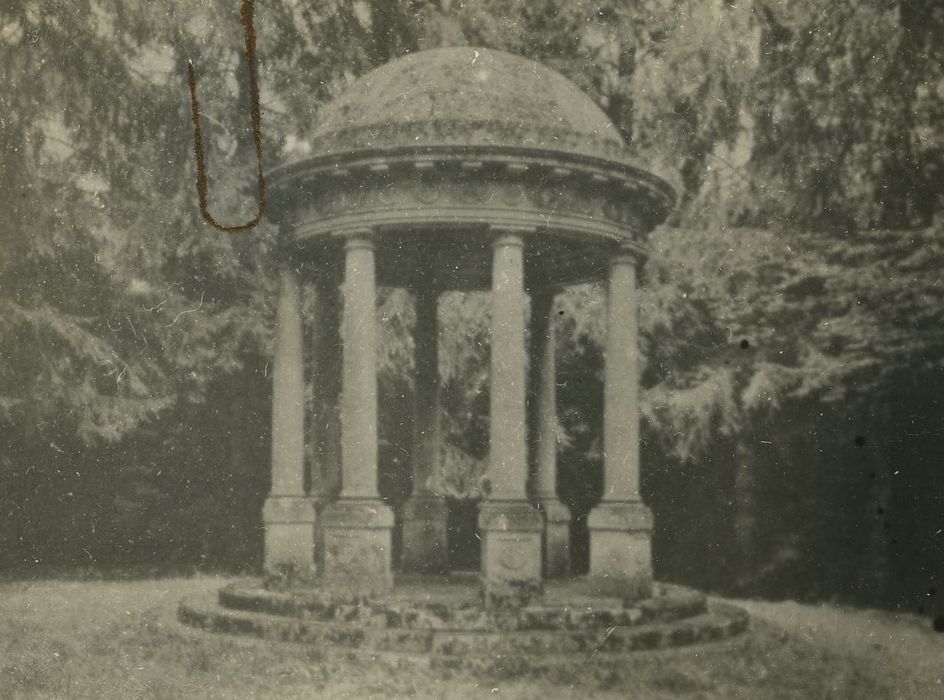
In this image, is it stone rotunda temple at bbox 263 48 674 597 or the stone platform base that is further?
stone rotunda temple at bbox 263 48 674 597

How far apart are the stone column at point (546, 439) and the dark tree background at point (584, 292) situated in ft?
8.28

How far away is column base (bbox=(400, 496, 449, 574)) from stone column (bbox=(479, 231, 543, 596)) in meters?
4.57

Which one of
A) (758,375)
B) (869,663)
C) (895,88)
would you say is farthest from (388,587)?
(895,88)

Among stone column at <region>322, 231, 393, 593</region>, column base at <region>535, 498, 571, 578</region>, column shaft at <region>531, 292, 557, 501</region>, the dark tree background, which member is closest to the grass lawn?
the dark tree background

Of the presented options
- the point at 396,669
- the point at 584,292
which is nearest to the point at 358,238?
the point at 396,669

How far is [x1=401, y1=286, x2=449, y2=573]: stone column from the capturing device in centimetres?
1673

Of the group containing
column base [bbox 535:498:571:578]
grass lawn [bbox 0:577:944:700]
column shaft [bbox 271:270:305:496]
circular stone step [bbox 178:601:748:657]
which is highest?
column shaft [bbox 271:270:305:496]

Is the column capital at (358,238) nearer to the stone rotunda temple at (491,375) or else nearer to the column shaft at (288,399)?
the stone rotunda temple at (491,375)

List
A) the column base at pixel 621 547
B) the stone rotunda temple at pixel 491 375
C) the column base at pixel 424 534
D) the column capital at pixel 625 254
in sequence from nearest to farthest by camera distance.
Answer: the stone rotunda temple at pixel 491 375, the column base at pixel 621 547, the column capital at pixel 625 254, the column base at pixel 424 534

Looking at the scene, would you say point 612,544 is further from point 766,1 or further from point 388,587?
point 766,1

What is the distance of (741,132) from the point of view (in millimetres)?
18047

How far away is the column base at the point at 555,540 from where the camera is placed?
52.3 ft

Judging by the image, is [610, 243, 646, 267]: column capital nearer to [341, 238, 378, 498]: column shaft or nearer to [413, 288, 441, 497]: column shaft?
[341, 238, 378, 498]: column shaft

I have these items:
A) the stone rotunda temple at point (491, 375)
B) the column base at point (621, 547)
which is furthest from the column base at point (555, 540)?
the column base at point (621, 547)
